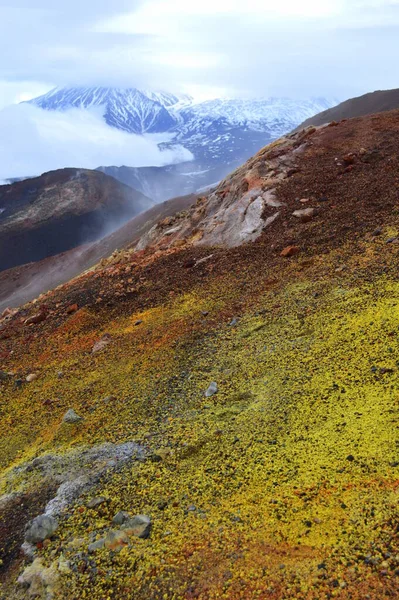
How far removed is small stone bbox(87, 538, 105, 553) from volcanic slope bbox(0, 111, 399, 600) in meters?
0.03

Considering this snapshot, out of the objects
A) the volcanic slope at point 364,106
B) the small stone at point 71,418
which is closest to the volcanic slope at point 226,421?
the small stone at point 71,418

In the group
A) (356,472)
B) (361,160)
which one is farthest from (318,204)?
(356,472)

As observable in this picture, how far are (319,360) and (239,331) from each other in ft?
8.41

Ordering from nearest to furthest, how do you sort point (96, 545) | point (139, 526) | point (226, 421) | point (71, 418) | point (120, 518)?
point (96, 545) < point (139, 526) < point (120, 518) < point (226, 421) < point (71, 418)

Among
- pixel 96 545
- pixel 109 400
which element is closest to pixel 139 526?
pixel 96 545

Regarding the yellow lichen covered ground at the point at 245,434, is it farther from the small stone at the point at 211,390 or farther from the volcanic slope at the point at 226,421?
the small stone at the point at 211,390

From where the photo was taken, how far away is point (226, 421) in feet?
23.6

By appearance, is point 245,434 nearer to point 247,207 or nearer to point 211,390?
point 211,390

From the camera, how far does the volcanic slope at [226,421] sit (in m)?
4.80

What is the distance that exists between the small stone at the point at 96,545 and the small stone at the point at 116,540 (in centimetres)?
4

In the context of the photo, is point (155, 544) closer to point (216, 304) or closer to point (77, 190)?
point (216, 304)

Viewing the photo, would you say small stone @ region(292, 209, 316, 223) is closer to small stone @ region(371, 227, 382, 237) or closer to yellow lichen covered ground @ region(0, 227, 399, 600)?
yellow lichen covered ground @ region(0, 227, 399, 600)

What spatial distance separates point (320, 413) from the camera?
264 inches

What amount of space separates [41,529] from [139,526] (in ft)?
4.70
